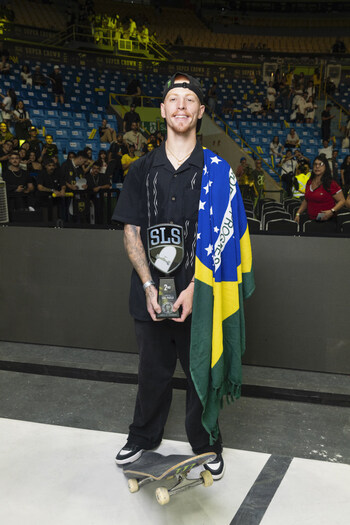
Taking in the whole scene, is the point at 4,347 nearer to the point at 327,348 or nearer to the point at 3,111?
the point at 327,348

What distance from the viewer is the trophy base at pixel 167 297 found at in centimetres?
168

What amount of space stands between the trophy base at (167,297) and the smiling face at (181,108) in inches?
20.4

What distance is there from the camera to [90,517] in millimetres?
1607

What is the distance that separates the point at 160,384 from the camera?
6.19 feet

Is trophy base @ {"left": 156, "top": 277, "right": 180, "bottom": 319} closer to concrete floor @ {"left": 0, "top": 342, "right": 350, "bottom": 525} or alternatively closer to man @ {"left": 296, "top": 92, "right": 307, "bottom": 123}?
concrete floor @ {"left": 0, "top": 342, "right": 350, "bottom": 525}

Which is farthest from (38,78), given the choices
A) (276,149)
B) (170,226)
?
(170,226)

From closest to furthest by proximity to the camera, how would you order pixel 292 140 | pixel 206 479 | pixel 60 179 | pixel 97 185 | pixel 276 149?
pixel 206 479 < pixel 60 179 < pixel 97 185 < pixel 276 149 < pixel 292 140

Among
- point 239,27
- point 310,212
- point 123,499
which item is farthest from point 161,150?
point 239,27

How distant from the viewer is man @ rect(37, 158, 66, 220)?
19.0 ft

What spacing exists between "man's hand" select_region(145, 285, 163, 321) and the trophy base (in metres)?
0.01

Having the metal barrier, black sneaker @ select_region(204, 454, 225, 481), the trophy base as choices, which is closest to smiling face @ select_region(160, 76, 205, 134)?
the trophy base

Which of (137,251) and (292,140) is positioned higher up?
(292,140)

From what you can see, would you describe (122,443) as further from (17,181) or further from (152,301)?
(17,181)

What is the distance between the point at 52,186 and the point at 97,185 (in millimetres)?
585
